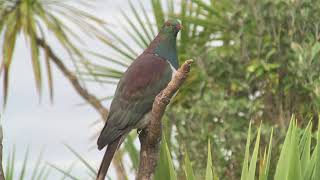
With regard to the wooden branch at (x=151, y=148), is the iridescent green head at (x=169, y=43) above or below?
above

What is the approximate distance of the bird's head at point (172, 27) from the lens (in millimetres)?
4320

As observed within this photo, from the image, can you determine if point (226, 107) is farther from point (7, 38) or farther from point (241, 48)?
point (7, 38)

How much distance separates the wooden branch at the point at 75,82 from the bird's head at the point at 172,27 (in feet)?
15.9

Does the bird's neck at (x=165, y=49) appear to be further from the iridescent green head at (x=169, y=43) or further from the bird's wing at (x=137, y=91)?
the bird's wing at (x=137, y=91)

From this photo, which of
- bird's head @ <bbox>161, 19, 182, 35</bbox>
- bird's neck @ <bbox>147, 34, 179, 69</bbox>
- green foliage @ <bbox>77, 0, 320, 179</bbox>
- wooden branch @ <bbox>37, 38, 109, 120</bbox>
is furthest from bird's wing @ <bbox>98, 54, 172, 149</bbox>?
wooden branch @ <bbox>37, 38, 109, 120</bbox>

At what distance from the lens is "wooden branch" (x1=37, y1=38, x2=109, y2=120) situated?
927 centimetres

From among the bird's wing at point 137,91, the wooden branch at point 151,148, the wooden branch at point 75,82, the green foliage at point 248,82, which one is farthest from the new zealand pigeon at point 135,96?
the wooden branch at point 75,82

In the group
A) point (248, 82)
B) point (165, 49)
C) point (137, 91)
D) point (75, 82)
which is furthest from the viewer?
point (75, 82)

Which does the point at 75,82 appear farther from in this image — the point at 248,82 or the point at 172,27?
the point at 172,27

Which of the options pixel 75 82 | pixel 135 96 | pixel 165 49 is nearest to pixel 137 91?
pixel 135 96

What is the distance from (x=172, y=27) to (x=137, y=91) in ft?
1.50

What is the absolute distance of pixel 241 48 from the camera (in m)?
6.85

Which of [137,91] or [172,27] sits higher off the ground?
[172,27]

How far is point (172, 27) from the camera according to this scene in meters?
4.33
